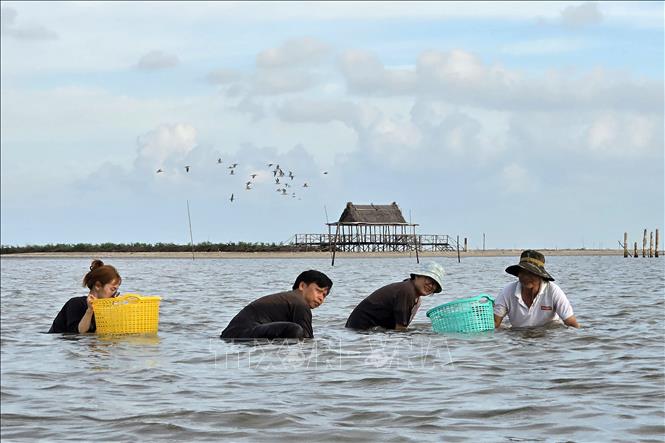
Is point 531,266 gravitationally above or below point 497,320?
above

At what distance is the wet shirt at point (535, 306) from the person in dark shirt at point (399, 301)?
86cm

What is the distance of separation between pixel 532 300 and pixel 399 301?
1.62 m

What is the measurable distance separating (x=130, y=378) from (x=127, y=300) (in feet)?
8.69

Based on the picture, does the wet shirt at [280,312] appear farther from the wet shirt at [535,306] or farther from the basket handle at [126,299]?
the wet shirt at [535,306]

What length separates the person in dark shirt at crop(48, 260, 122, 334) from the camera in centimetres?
1057

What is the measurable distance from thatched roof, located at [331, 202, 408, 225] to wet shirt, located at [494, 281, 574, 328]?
8064 centimetres

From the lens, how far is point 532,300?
1180 cm

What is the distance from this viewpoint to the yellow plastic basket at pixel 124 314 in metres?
10.9

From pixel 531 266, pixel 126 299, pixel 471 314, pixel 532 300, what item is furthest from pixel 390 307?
pixel 126 299

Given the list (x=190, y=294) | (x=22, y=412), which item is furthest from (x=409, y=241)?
(x=22, y=412)

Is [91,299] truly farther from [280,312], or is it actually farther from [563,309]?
[563,309]

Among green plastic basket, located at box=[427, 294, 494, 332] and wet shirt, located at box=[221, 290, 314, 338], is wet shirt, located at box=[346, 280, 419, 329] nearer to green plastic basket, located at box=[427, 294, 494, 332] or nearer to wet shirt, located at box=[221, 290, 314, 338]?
green plastic basket, located at box=[427, 294, 494, 332]

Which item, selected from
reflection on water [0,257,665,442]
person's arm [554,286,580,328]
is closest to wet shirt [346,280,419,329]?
reflection on water [0,257,665,442]

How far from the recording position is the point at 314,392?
8.20 meters
